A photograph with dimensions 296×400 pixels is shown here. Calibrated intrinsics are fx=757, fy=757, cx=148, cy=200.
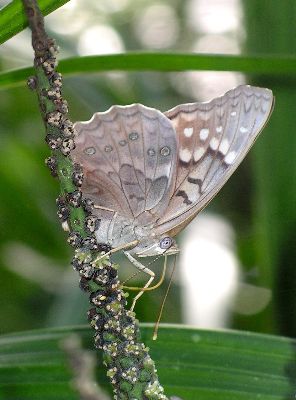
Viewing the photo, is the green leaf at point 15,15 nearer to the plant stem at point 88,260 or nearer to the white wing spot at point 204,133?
the plant stem at point 88,260

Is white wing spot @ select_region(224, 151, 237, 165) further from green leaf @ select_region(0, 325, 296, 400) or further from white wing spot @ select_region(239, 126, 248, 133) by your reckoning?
green leaf @ select_region(0, 325, 296, 400)

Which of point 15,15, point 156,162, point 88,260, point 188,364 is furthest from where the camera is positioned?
point 156,162

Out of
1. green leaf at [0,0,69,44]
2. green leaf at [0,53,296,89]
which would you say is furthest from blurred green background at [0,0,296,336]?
green leaf at [0,0,69,44]

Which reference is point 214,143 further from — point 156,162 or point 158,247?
point 158,247

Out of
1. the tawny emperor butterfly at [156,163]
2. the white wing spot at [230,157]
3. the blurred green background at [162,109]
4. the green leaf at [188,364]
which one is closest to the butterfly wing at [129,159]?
the tawny emperor butterfly at [156,163]

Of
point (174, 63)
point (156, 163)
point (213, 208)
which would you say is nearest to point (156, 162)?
point (156, 163)

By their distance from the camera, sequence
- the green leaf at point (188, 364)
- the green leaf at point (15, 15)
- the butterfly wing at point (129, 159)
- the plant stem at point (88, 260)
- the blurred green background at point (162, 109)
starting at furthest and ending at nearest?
the blurred green background at point (162, 109)
the butterfly wing at point (129, 159)
the green leaf at point (188, 364)
the green leaf at point (15, 15)
the plant stem at point (88, 260)

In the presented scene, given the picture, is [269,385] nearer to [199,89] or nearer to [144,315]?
[144,315]
